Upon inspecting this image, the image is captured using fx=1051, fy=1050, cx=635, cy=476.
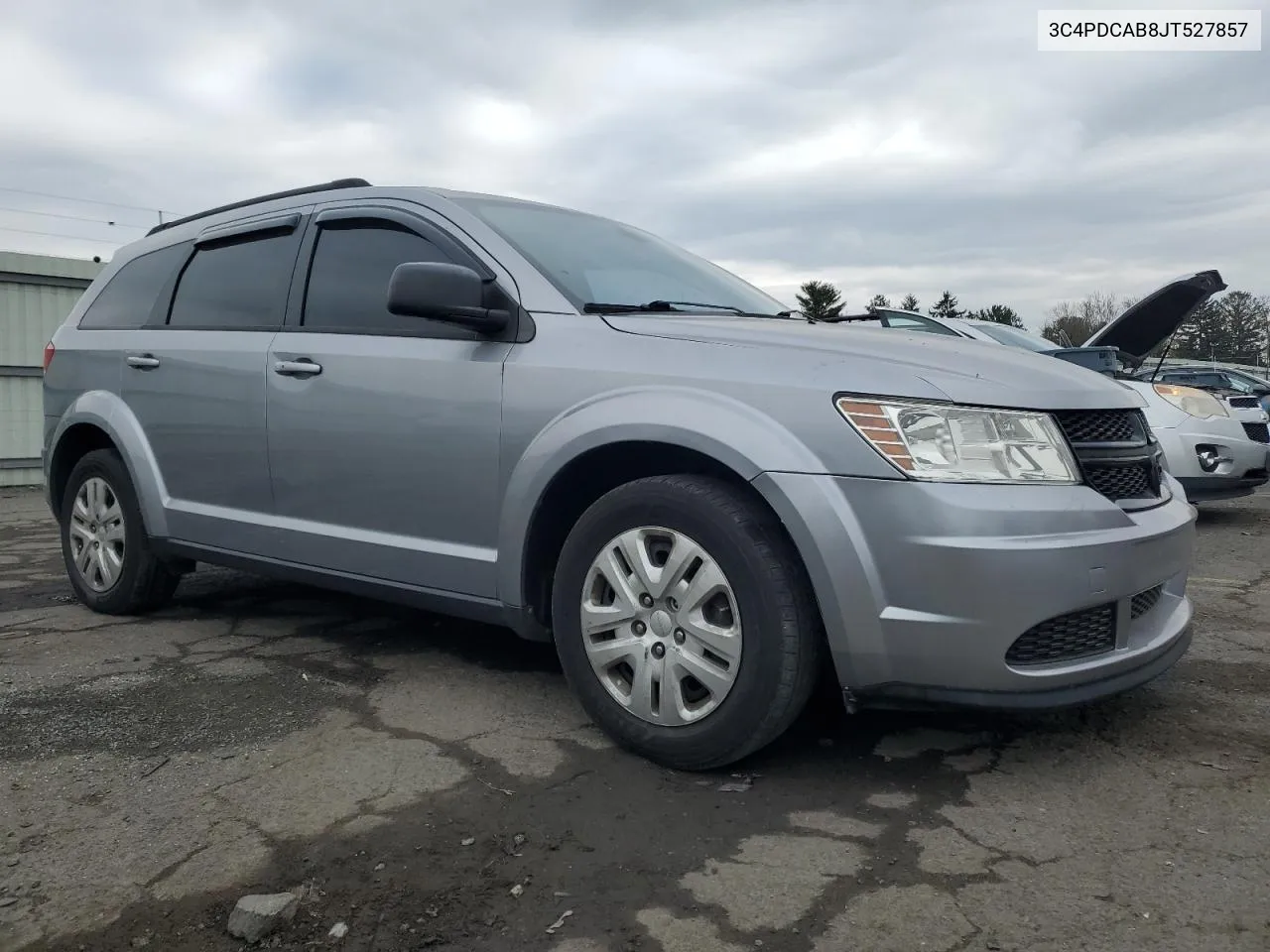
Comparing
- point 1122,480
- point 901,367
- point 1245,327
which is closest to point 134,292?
point 901,367

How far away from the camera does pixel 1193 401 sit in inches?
269

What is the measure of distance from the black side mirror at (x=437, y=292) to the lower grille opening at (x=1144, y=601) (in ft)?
6.27

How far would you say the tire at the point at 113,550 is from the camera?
4.41 metres

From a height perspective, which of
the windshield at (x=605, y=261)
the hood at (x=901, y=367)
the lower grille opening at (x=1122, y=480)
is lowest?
the lower grille opening at (x=1122, y=480)

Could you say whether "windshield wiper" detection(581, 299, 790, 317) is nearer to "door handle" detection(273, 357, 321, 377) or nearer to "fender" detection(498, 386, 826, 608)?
"fender" detection(498, 386, 826, 608)

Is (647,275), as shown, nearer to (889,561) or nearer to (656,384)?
(656,384)

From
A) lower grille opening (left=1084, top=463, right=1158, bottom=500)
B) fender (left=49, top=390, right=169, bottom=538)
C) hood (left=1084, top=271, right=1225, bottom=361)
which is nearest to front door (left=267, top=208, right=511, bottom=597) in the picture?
fender (left=49, top=390, right=169, bottom=538)

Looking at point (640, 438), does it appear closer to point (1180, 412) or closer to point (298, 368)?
point (298, 368)

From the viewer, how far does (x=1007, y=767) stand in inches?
106

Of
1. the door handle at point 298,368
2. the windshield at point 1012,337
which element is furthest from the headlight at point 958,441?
the windshield at point 1012,337

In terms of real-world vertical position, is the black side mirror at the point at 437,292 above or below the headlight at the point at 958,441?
above

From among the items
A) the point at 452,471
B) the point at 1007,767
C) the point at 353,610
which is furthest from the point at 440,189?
the point at 1007,767

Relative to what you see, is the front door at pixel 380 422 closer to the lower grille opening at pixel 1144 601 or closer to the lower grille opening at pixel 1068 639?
the lower grille opening at pixel 1068 639

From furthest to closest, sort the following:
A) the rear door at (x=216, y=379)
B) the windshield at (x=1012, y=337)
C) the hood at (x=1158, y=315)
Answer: the windshield at (x=1012, y=337) < the hood at (x=1158, y=315) < the rear door at (x=216, y=379)
